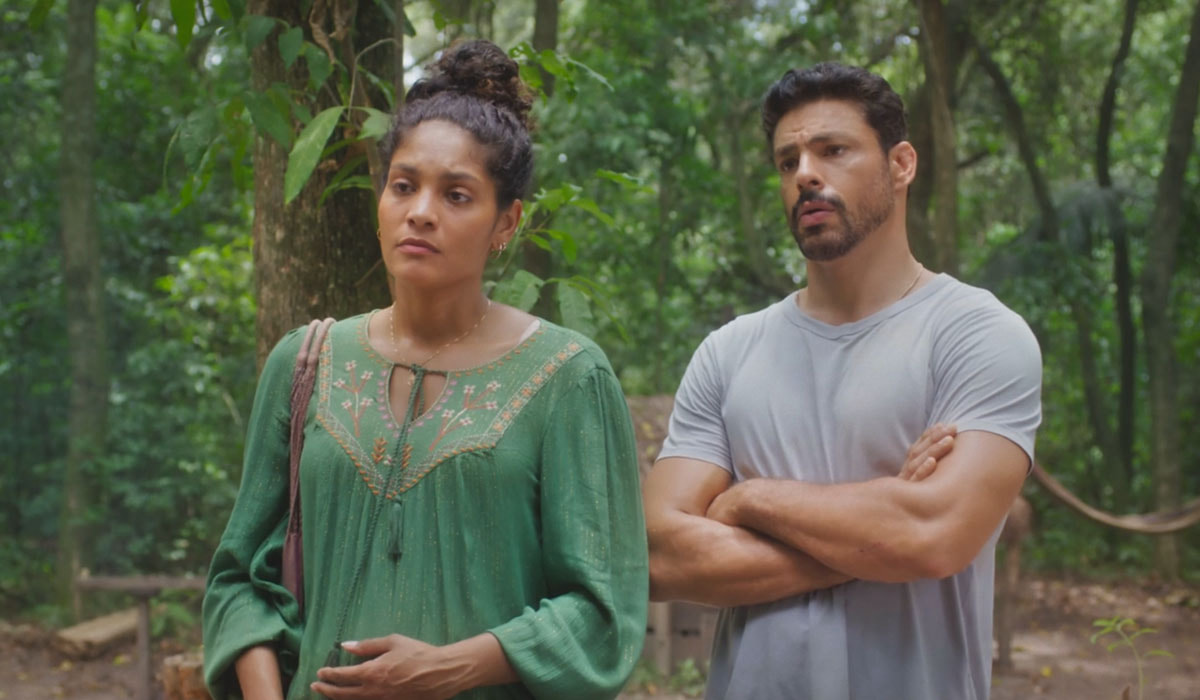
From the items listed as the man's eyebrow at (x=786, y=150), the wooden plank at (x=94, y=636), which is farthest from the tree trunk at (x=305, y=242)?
the wooden plank at (x=94, y=636)

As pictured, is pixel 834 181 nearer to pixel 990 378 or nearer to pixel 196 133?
pixel 990 378

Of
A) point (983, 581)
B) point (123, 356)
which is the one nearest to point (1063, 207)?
point (123, 356)

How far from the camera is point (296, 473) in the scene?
6.28 ft

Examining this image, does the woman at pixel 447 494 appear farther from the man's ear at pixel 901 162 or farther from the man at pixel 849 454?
the man's ear at pixel 901 162

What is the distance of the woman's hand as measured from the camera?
5.46 ft

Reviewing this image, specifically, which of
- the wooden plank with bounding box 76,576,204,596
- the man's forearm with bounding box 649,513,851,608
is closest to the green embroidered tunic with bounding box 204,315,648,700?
the man's forearm with bounding box 649,513,851,608

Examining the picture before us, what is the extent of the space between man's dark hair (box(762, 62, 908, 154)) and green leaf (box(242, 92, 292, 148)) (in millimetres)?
1030

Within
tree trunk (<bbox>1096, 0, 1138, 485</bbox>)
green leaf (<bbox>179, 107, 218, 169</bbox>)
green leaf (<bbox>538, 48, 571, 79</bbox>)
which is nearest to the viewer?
green leaf (<bbox>179, 107, 218, 169</bbox>)

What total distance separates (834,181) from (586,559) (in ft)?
2.99

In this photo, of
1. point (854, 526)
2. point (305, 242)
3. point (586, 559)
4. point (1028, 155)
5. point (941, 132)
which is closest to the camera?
point (586, 559)

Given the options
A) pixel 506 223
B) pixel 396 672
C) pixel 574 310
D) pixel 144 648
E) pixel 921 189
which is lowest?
pixel 144 648

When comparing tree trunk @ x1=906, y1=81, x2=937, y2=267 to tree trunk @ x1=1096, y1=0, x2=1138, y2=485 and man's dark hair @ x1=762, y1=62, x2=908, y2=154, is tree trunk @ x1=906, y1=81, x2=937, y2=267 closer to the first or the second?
tree trunk @ x1=1096, y1=0, x2=1138, y2=485

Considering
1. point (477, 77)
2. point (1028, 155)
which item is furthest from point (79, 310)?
point (1028, 155)

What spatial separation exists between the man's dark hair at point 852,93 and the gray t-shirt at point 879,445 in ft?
1.03
